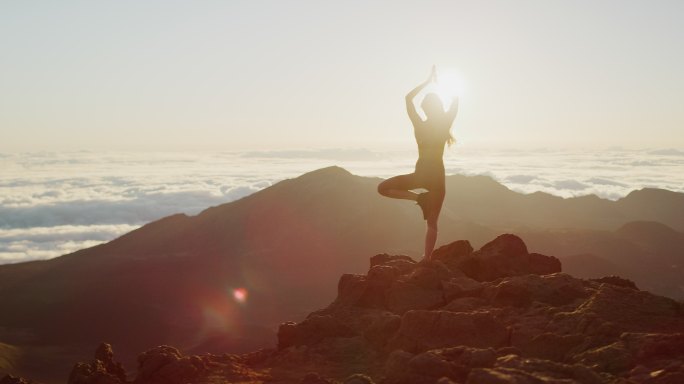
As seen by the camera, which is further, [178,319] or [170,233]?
[170,233]

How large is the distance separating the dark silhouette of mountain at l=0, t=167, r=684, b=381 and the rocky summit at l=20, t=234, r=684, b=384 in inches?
1645

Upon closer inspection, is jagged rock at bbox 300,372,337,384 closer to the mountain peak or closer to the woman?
the woman

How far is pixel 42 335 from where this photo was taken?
6222 cm

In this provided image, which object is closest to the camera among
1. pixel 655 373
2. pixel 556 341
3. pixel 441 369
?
pixel 655 373

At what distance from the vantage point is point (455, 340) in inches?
307

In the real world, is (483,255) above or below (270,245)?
above

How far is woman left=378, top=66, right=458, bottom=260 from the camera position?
32.7 feet

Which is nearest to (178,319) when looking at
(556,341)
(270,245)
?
(270,245)

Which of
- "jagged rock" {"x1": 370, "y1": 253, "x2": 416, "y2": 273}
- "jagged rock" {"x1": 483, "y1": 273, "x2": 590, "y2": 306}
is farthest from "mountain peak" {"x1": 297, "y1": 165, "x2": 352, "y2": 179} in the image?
"jagged rock" {"x1": 483, "y1": 273, "x2": 590, "y2": 306}

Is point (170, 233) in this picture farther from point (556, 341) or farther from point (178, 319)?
point (556, 341)

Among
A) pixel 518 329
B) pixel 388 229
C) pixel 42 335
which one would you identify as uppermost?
pixel 518 329

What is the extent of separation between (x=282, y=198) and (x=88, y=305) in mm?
35284

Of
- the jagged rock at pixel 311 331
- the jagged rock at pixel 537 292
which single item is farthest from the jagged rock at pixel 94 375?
the jagged rock at pixel 537 292

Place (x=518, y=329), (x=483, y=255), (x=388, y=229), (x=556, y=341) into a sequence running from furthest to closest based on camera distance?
(x=388, y=229) → (x=483, y=255) → (x=518, y=329) → (x=556, y=341)
